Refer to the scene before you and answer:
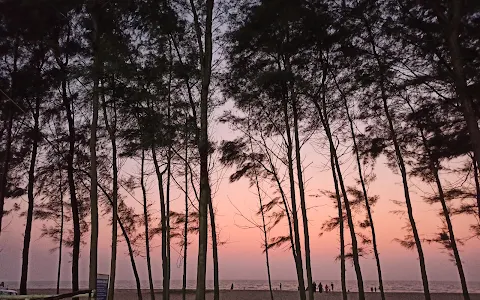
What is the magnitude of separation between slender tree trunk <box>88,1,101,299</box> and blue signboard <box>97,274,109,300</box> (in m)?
1.53

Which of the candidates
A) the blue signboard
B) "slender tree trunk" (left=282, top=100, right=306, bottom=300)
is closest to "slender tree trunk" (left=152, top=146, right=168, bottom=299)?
"slender tree trunk" (left=282, top=100, right=306, bottom=300)

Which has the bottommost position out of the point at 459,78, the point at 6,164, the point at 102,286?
the point at 102,286

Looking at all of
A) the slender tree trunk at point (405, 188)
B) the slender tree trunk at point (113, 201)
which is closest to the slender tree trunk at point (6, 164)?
the slender tree trunk at point (113, 201)

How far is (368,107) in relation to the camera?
43.9 feet

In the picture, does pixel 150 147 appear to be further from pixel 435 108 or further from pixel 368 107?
pixel 435 108

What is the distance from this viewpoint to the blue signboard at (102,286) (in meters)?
6.62

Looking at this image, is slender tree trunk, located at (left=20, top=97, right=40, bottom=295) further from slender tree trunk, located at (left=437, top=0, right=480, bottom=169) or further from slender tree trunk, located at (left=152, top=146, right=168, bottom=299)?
slender tree trunk, located at (left=437, top=0, right=480, bottom=169)

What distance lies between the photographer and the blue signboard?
6621mm

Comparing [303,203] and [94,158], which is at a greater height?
[94,158]

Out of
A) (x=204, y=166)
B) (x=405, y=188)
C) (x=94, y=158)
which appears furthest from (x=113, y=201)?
(x=405, y=188)

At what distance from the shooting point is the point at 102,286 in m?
6.83

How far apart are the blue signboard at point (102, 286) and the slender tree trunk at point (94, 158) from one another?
1528 millimetres

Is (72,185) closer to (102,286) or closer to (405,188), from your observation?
(102,286)

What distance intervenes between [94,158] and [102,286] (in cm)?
384
